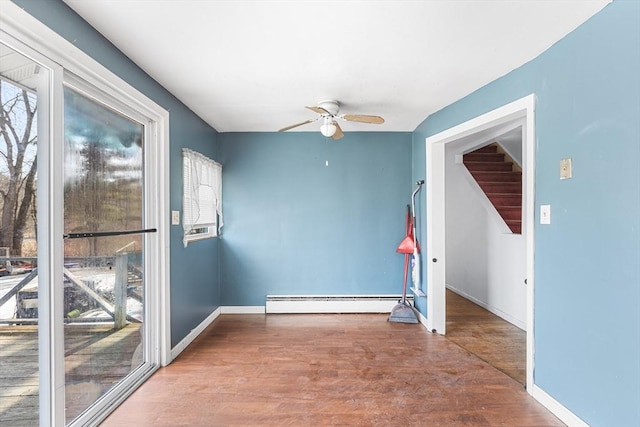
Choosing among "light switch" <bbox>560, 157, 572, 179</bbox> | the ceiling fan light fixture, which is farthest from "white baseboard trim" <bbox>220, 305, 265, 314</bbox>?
"light switch" <bbox>560, 157, 572, 179</bbox>

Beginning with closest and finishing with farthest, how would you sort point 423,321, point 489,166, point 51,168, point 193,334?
point 51,168, point 193,334, point 423,321, point 489,166

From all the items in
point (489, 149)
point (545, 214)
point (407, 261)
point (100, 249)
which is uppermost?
point (489, 149)

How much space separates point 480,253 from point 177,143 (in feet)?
13.4

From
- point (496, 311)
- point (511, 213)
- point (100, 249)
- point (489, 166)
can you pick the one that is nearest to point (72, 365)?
point (100, 249)

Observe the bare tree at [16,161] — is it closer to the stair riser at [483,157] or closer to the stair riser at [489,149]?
the stair riser at [483,157]

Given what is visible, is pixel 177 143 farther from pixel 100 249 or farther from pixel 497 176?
pixel 497 176

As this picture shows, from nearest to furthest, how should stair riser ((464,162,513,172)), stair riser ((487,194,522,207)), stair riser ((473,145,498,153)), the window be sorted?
1. the window
2. stair riser ((487,194,522,207))
3. stair riser ((464,162,513,172))
4. stair riser ((473,145,498,153))

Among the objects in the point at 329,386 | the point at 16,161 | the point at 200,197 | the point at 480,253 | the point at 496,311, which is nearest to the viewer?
the point at 16,161

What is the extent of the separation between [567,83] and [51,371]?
335 centimetres

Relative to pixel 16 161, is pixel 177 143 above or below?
above

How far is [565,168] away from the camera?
1.82 meters

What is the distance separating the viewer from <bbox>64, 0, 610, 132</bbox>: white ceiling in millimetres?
1527

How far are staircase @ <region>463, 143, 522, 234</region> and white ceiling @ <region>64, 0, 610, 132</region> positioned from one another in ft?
5.83

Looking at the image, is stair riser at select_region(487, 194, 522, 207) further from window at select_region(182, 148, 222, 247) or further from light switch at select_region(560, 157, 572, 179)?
window at select_region(182, 148, 222, 247)
